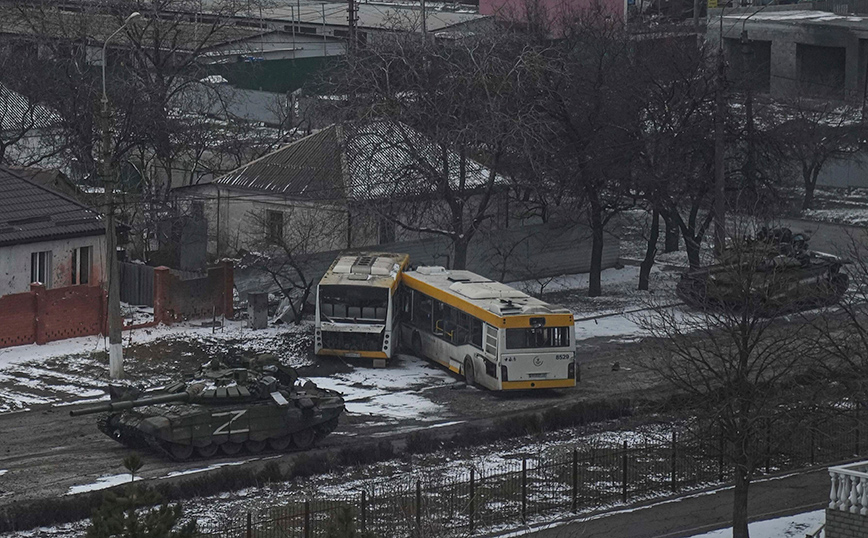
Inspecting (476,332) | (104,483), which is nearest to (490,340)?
(476,332)

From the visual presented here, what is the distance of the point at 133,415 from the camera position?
27.4m

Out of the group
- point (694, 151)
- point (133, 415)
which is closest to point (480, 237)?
point (694, 151)

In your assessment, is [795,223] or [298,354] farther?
[795,223]

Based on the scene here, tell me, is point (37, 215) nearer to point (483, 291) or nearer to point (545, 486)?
point (483, 291)

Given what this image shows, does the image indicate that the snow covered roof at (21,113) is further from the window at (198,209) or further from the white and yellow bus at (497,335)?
the white and yellow bus at (497,335)

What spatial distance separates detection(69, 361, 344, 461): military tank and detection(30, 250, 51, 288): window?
11.2 meters

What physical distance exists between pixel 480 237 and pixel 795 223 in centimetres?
1448

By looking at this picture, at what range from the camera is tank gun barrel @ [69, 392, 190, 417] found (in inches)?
1032

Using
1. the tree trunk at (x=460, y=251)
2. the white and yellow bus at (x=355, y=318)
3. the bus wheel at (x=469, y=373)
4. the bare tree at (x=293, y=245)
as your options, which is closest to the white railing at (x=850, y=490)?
the bus wheel at (x=469, y=373)

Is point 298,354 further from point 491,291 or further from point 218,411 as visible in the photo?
point 218,411

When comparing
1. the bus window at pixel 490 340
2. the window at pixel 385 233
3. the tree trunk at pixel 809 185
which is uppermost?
the tree trunk at pixel 809 185

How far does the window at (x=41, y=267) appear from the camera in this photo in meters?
38.3

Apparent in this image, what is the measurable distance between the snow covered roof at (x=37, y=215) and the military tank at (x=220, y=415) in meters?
11.0

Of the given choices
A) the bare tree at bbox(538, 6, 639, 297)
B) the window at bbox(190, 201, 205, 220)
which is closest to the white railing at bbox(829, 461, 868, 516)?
the bare tree at bbox(538, 6, 639, 297)
